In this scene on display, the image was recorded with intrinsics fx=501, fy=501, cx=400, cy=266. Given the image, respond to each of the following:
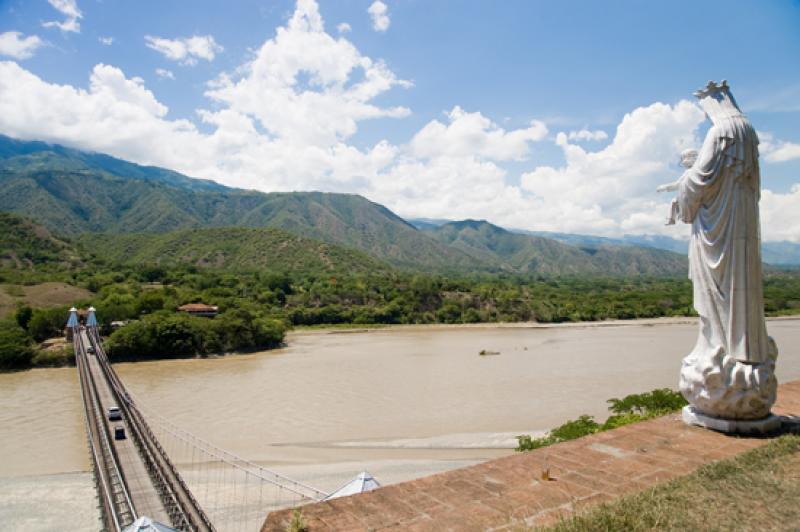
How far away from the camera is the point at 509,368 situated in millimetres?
31891

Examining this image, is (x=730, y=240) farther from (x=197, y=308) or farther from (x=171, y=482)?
(x=197, y=308)

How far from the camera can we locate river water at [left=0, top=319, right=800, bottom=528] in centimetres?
1633

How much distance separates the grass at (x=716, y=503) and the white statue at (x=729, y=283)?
76 cm

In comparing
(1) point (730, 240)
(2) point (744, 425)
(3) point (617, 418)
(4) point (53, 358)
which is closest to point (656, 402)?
(3) point (617, 418)

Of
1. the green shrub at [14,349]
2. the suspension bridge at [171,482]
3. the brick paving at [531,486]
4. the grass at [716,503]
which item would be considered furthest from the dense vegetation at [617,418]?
the green shrub at [14,349]

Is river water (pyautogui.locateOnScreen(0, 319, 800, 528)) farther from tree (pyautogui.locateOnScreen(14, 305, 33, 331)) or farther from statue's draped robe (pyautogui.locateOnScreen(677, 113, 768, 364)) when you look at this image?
statue's draped robe (pyautogui.locateOnScreen(677, 113, 768, 364))

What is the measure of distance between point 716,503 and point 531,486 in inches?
43.8

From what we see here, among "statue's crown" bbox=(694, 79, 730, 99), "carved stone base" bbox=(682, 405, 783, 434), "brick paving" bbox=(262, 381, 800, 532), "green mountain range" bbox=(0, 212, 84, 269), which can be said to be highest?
"green mountain range" bbox=(0, 212, 84, 269)

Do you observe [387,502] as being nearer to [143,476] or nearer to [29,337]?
[143,476]

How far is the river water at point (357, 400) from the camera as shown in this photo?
643 inches

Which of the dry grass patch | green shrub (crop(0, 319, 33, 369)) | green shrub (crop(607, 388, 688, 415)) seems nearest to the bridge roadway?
green shrub (crop(607, 388, 688, 415))

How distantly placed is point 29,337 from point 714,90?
42311 mm

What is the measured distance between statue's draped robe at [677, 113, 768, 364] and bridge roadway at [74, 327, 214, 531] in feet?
29.0

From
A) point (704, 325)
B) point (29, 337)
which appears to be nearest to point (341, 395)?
point (704, 325)
